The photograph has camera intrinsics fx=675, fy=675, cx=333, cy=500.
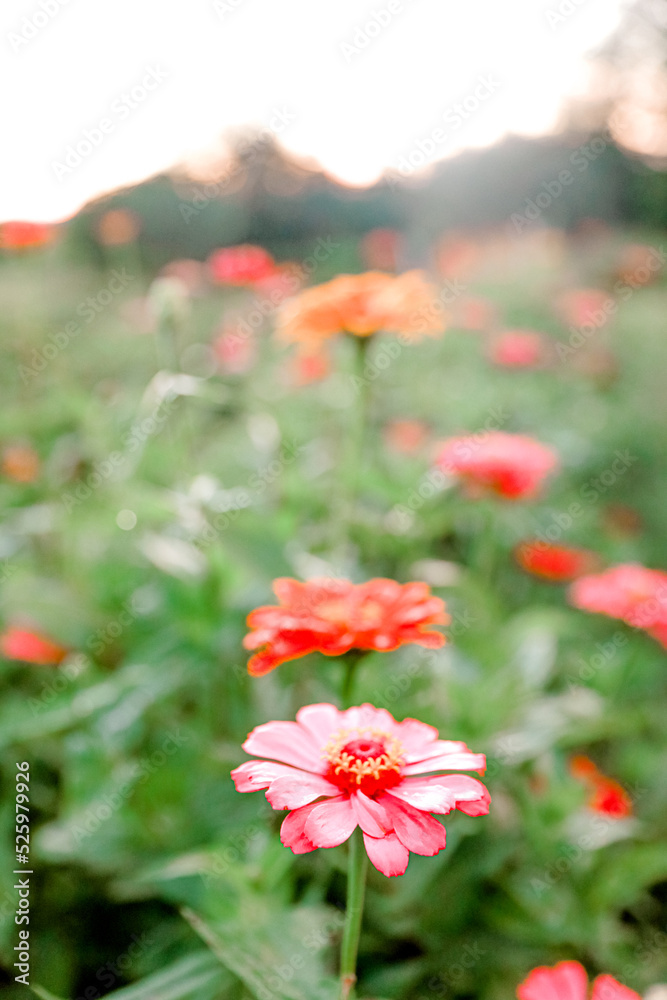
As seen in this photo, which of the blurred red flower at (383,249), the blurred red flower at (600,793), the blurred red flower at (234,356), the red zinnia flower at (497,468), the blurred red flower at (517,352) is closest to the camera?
the blurred red flower at (600,793)

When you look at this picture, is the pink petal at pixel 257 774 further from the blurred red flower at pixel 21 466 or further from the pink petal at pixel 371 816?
the blurred red flower at pixel 21 466

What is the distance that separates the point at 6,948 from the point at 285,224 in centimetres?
780

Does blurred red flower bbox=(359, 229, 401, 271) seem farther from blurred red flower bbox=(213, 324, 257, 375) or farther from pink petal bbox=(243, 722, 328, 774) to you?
pink petal bbox=(243, 722, 328, 774)

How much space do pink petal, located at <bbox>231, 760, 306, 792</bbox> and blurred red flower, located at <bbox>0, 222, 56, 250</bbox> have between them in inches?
65.9

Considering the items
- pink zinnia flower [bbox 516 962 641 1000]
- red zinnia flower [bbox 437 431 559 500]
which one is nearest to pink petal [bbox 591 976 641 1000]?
pink zinnia flower [bbox 516 962 641 1000]

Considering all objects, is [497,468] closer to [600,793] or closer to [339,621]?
[600,793]

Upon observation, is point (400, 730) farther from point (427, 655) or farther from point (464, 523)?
point (464, 523)

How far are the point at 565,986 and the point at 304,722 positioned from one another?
1.04 ft

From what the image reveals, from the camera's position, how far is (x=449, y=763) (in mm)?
513

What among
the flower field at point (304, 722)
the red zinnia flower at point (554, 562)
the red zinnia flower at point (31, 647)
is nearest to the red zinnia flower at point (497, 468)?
the flower field at point (304, 722)

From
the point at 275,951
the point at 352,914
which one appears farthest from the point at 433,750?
the point at 275,951

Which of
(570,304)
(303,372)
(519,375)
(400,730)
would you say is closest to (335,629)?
(400,730)

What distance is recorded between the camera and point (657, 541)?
232cm

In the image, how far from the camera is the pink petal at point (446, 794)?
456mm
